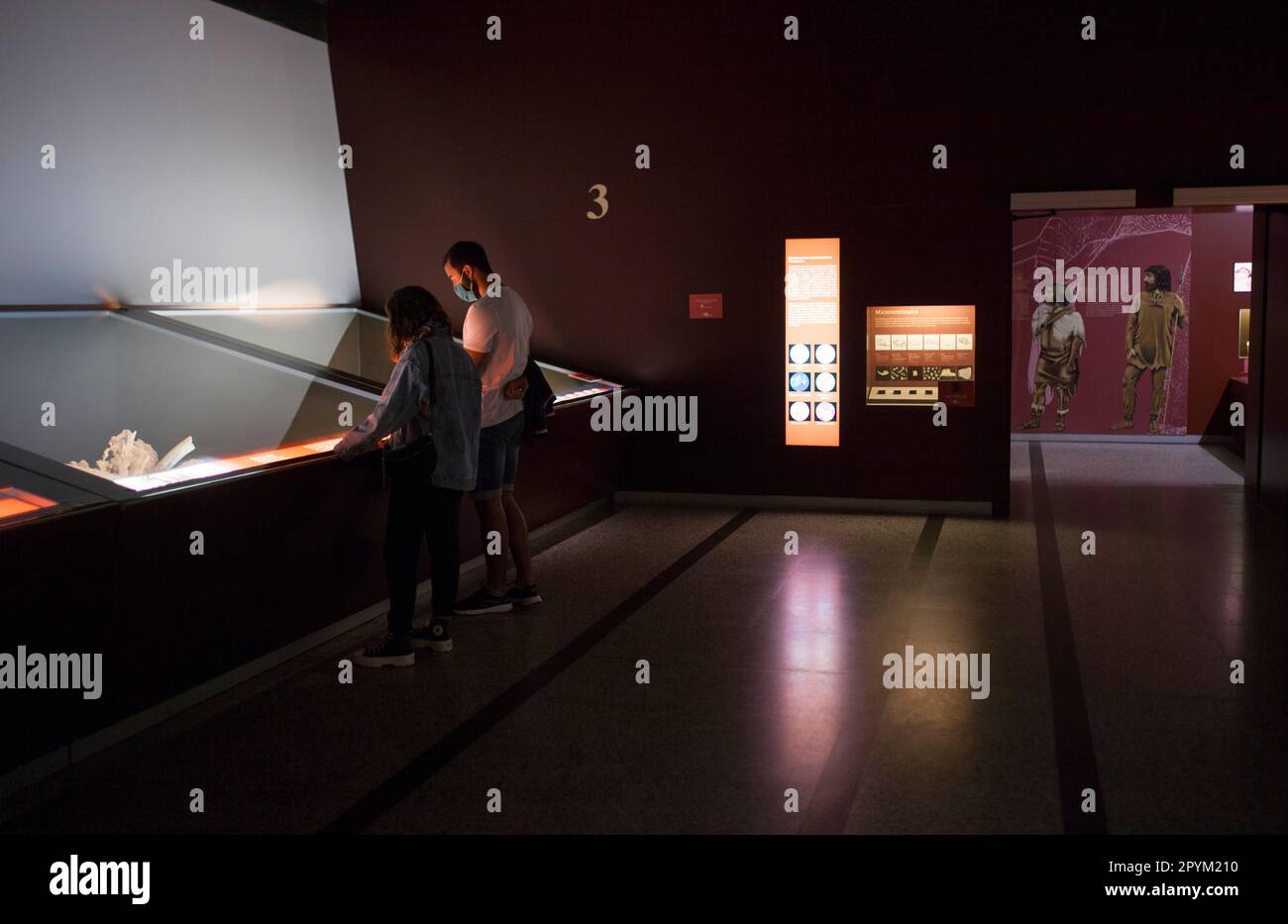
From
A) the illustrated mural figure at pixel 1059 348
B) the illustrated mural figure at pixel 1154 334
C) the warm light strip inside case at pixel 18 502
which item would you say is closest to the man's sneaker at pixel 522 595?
the warm light strip inside case at pixel 18 502

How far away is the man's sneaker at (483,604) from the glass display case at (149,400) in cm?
94

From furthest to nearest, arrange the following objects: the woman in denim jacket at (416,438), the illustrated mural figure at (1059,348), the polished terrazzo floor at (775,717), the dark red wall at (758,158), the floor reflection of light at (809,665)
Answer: the illustrated mural figure at (1059,348)
the dark red wall at (758,158)
the woman in denim jacket at (416,438)
the floor reflection of light at (809,665)
the polished terrazzo floor at (775,717)

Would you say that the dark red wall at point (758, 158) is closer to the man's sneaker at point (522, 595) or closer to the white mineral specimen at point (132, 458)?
the man's sneaker at point (522, 595)

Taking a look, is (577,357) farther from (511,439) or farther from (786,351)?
(511,439)

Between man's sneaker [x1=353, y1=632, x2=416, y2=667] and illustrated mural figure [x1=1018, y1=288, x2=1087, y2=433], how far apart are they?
893 cm

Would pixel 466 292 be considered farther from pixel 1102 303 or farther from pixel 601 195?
pixel 1102 303

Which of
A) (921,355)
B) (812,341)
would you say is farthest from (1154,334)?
(812,341)

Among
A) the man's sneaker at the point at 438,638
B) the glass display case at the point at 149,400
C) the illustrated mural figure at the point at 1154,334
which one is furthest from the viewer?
the illustrated mural figure at the point at 1154,334

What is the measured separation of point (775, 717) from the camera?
4.19m

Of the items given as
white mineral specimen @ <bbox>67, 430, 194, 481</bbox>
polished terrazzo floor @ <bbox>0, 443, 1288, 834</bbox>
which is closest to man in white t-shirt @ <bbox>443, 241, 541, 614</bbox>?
polished terrazzo floor @ <bbox>0, 443, 1288, 834</bbox>

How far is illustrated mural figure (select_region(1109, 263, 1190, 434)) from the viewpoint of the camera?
11.7 metres

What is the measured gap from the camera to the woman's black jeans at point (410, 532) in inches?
186

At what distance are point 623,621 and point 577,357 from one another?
372cm

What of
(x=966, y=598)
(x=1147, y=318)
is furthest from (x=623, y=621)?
(x=1147, y=318)
